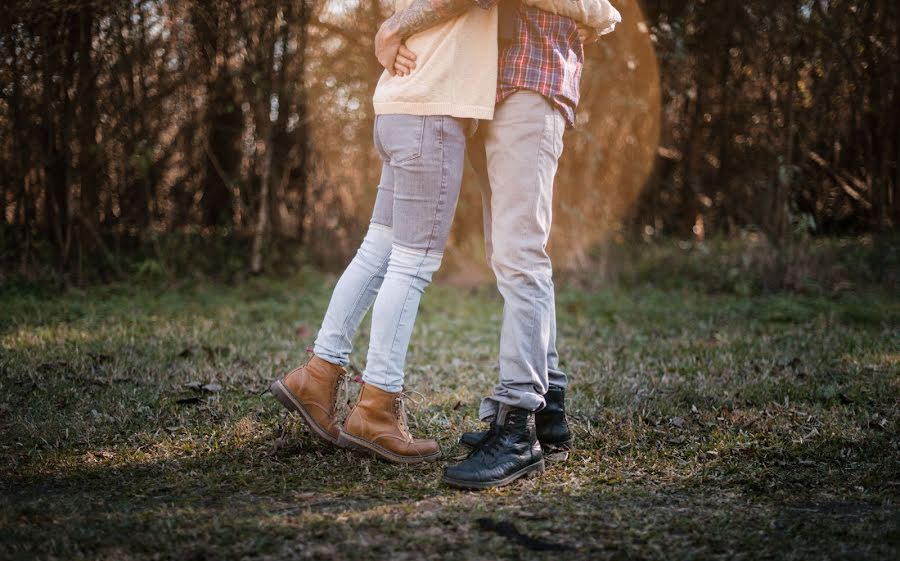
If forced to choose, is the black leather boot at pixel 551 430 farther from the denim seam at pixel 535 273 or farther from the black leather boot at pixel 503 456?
the denim seam at pixel 535 273

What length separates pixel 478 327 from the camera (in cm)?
491

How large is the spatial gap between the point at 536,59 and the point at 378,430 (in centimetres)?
119

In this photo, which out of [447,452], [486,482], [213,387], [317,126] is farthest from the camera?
[317,126]

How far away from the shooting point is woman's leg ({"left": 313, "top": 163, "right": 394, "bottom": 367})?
247 cm

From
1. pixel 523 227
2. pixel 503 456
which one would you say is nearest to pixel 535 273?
pixel 523 227

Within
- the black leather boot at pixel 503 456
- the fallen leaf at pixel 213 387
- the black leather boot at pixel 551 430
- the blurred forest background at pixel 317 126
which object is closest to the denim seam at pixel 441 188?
the black leather boot at pixel 503 456

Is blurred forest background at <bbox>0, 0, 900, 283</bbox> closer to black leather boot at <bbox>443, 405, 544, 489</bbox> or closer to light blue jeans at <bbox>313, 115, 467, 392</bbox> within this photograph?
light blue jeans at <bbox>313, 115, 467, 392</bbox>

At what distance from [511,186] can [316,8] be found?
188 inches

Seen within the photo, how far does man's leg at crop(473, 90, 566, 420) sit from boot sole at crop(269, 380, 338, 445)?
528 millimetres

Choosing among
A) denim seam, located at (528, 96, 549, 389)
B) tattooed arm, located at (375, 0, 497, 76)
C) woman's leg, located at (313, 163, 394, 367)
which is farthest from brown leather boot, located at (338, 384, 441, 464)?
tattooed arm, located at (375, 0, 497, 76)

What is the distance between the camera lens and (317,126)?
6.98 m

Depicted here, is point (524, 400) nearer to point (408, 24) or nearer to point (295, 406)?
point (295, 406)

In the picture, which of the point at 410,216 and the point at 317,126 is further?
the point at 317,126

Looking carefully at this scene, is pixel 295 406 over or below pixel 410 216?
below
